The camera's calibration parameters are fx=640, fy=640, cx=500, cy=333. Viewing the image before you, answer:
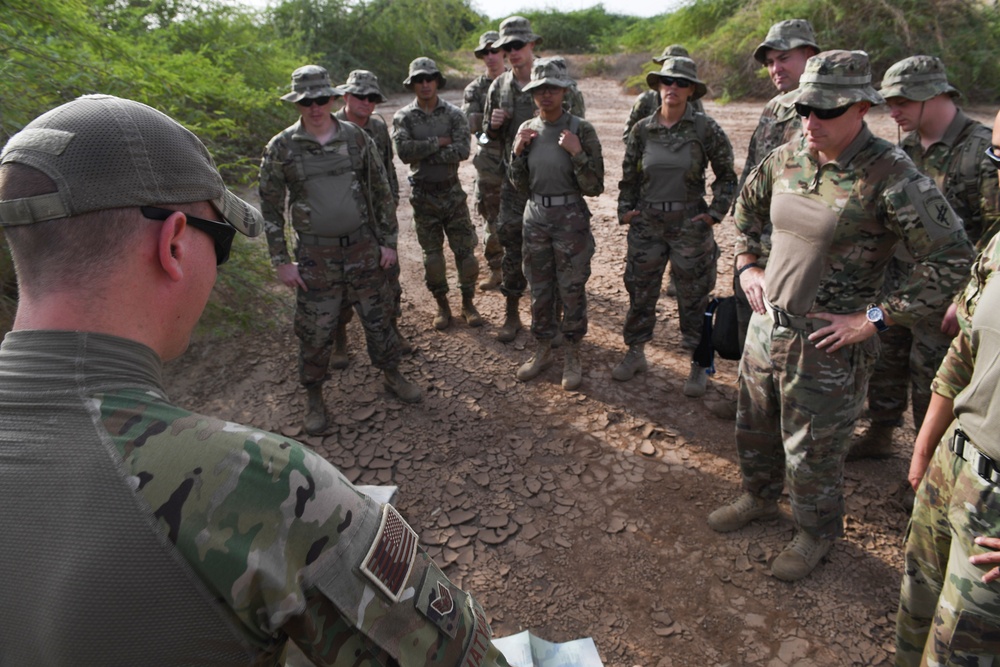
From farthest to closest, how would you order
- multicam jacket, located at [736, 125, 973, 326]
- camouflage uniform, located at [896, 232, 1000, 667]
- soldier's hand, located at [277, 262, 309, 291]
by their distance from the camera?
soldier's hand, located at [277, 262, 309, 291]
multicam jacket, located at [736, 125, 973, 326]
camouflage uniform, located at [896, 232, 1000, 667]

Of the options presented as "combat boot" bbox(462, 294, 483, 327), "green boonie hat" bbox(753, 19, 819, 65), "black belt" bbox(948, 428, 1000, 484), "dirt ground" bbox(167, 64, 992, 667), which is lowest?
"dirt ground" bbox(167, 64, 992, 667)

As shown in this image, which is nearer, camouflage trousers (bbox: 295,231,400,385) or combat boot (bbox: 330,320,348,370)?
camouflage trousers (bbox: 295,231,400,385)

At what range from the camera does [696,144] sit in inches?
172

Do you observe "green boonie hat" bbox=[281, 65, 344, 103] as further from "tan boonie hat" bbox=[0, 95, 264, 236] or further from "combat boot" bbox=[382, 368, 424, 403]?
"tan boonie hat" bbox=[0, 95, 264, 236]

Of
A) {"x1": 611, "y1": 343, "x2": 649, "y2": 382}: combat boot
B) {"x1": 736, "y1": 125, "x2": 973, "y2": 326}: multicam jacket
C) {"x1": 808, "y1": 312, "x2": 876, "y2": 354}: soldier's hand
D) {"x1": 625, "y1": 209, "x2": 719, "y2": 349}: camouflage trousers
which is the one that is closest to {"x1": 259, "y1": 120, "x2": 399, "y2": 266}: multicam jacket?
{"x1": 625, "y1": 209, "x2": 719, "y2": 349}: camouflage trousers

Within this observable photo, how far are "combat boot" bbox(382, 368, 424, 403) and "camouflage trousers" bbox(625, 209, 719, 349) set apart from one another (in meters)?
1.64

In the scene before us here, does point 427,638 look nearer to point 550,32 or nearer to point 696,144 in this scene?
point 696,144

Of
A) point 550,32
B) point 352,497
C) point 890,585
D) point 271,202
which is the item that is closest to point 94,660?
point 352,497

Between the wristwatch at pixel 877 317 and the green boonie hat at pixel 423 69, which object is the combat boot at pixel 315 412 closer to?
the green boonie hat at pixel 423 69

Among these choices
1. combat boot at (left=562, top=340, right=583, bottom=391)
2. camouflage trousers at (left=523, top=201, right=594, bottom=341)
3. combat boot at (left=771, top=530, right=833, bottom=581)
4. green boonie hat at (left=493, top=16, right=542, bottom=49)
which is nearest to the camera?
combat boot at (left=771, top=530, right=833, bottom=581)

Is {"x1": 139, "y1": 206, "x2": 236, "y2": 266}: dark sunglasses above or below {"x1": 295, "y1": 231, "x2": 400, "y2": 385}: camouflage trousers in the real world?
above

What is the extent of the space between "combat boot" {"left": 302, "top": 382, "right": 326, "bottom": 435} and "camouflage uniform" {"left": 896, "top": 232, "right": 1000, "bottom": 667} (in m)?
3.47

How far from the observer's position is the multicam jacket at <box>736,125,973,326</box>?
2436mm

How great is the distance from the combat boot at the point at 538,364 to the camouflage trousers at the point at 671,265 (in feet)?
2.01
